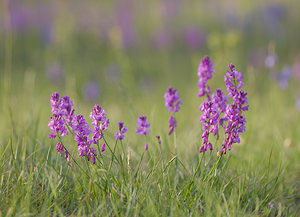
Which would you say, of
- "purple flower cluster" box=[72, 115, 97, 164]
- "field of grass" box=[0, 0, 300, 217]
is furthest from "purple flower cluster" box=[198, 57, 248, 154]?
"purple flower cluster" box=[72, 115, 97, 164]

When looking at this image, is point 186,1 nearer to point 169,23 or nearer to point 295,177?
point 169,23

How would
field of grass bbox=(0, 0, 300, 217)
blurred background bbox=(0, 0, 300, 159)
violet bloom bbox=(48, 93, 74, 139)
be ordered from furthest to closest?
blurred background bbox=(0, 0, 300, 159) → field of grass bbox=(0, 0, 300, 217) → violet bloom bbox=(48, 93, 74, 139)

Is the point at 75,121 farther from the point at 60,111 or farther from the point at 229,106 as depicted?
the point at 229,106

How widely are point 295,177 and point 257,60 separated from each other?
4.97m

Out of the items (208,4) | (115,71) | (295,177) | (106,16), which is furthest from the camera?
(208,4)

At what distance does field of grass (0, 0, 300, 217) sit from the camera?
1678 millimetres

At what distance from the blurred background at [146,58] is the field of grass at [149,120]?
3cm

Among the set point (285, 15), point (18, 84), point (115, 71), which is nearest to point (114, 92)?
point (115, 71)

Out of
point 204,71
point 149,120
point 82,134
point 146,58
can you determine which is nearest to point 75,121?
point 82,134

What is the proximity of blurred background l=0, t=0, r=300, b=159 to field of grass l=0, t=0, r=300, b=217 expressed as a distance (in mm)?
33

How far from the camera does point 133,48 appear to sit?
333 inches

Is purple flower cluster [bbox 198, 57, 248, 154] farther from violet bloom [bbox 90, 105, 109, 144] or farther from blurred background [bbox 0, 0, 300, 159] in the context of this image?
blurred background [bbox 0, 0, 300, 159]

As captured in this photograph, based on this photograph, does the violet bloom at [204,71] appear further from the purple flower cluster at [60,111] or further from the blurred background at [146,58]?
the blurred background at [146,58]

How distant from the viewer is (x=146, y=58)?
8.17 metres
